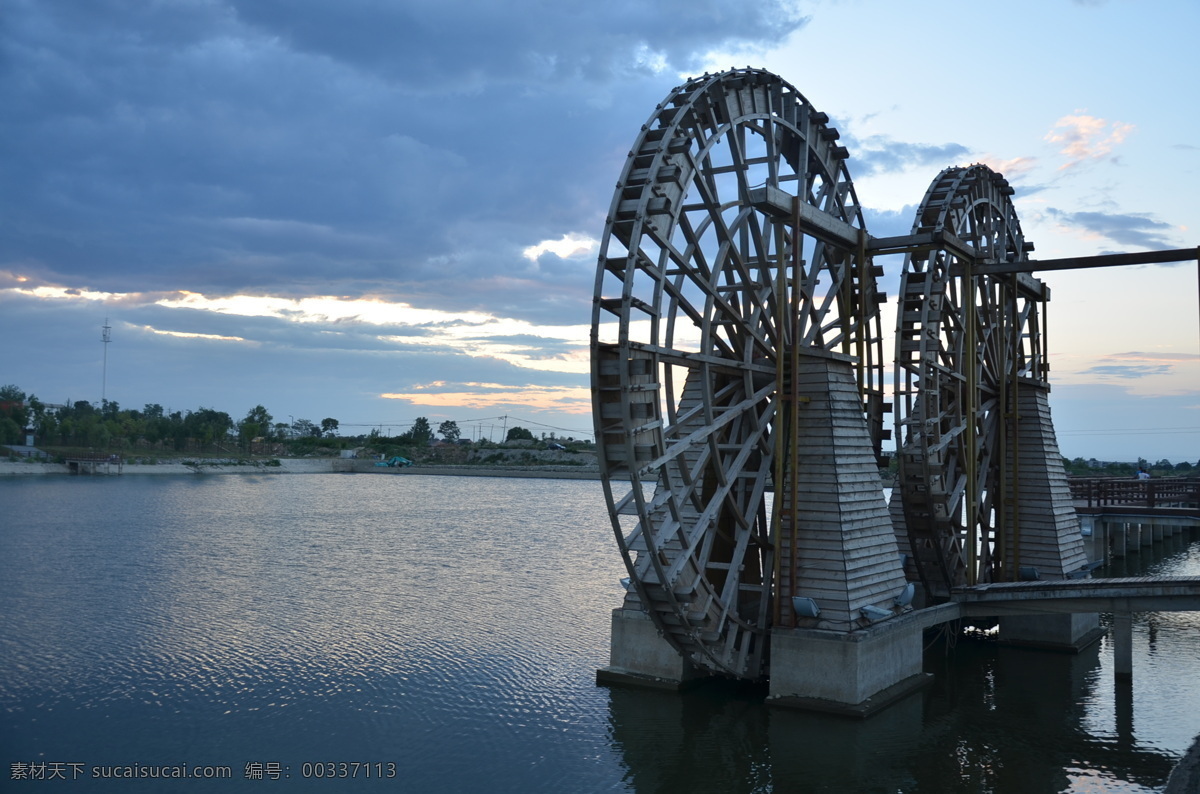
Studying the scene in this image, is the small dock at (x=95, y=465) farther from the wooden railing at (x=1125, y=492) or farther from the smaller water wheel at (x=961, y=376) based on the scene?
the smaller water wheel at (x=961, y=376)

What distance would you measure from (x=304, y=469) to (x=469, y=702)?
15540 cm

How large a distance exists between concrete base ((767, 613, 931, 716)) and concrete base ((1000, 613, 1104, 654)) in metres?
7.48

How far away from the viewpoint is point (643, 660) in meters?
19.7

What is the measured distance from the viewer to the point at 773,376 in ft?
67.2

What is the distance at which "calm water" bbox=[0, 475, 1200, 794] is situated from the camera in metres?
16.3

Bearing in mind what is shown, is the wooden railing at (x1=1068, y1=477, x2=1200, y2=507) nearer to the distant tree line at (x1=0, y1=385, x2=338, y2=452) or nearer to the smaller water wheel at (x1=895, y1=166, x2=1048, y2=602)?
the smaller water wheel at (x1=895, y1=166, x2=1048, y2=602)

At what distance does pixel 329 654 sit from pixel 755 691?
1082cm

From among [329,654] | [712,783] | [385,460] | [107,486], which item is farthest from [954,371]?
[385,460]

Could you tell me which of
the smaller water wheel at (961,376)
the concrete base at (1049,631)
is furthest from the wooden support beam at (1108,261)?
the concrete base at (1049,631)

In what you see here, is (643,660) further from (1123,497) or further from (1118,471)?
(1118,471)

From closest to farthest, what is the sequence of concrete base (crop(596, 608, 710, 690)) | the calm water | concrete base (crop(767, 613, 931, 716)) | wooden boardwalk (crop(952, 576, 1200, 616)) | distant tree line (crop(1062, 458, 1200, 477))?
1. the calm water
2. concrete base (crop(767, 613, 931, 716))
3. wooden boardwalk (crop(952, 576, 1200, 616))
4. concrete base (crop(596, 608, 710, 690))
5. distant tree line (crop(1062, 458, 1200, 477))

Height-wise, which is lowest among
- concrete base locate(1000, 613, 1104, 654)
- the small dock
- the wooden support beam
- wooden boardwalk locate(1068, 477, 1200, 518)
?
concrete base locate(1000, 613, 1104, 654)

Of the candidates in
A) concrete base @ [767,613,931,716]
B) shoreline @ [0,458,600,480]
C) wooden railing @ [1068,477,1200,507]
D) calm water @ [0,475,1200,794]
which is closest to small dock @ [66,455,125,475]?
shoreline @ [0,458,600,480]

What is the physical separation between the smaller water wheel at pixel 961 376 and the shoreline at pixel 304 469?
100611mm
